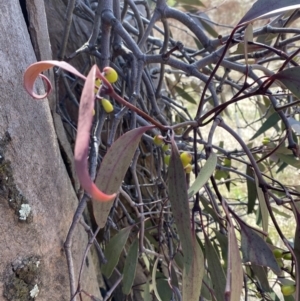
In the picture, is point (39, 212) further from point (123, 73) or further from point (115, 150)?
point (123, 73)

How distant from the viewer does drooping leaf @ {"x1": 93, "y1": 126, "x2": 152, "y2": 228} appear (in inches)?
14.6

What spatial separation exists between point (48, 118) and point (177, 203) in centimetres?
20

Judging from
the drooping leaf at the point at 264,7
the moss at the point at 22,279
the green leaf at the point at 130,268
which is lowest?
the moss at the point at 22,279

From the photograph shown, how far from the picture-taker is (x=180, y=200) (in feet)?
1.31

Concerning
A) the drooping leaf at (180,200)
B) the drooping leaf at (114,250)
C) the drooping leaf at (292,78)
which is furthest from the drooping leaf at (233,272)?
the drooping leaf at (114,250)

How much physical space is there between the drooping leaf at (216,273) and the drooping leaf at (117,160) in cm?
19

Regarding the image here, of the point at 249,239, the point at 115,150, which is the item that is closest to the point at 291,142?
the point at 249,239

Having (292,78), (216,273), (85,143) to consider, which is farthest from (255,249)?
(85,143)

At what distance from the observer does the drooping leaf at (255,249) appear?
481 millimetres

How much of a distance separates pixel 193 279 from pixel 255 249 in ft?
0.30

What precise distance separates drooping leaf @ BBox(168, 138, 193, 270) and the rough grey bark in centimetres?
17

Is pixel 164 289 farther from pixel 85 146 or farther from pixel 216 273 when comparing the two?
pixel 85 146

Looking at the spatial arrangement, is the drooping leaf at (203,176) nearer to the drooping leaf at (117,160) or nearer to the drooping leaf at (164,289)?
the drooping leaf at (117,160)

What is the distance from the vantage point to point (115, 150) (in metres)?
0.37
